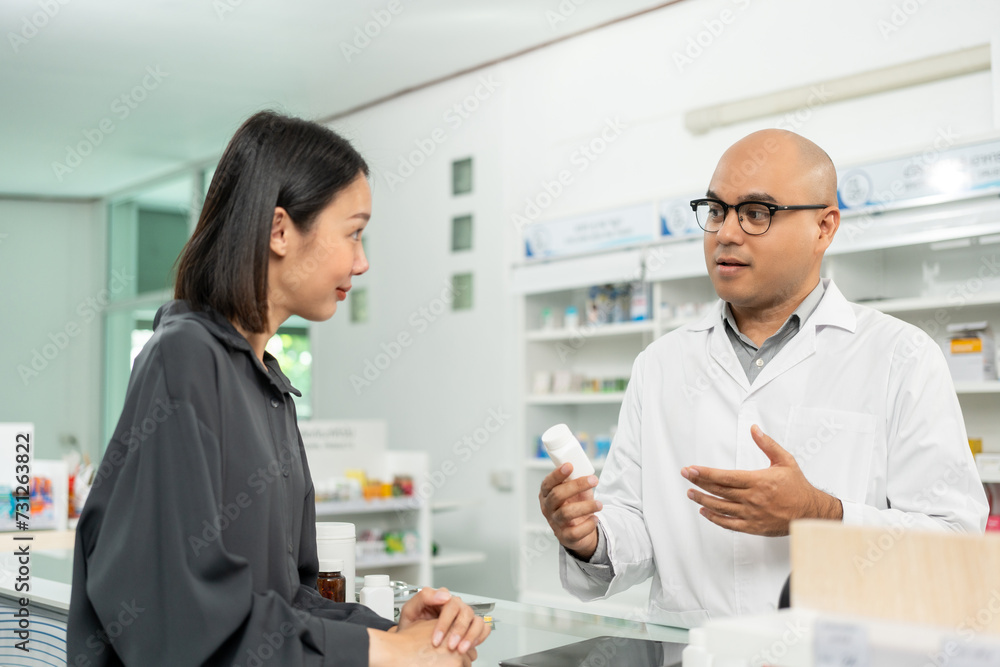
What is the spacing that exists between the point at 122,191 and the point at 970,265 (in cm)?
845

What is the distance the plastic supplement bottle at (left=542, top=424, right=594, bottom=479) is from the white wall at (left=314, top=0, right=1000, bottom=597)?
278 cm

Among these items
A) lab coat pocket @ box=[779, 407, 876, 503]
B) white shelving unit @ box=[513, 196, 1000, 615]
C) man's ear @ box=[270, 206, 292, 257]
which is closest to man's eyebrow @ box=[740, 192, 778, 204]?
lab coat pocket @ box=[779, 407, 876, 503]

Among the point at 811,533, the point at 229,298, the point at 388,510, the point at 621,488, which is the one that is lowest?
the point at 388,510

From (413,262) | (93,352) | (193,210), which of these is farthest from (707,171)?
(93,352)

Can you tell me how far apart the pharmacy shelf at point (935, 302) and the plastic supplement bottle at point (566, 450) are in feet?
8.50

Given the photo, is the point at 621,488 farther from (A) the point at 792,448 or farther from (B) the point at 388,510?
(B) the point at 388,510

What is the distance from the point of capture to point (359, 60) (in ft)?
19.6

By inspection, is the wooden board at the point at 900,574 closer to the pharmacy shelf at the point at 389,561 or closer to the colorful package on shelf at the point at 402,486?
the pharmacy shelf at the point at 389,561

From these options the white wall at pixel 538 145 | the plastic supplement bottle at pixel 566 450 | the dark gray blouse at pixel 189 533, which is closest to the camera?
the dark gray blouse at pixel 189 533

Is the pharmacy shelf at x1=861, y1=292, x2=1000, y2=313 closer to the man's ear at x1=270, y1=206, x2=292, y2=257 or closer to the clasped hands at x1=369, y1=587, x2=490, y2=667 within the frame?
the clasped hands at x1=369, y1=587, x2=490, y2=667

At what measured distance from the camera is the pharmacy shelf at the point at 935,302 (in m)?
3.35

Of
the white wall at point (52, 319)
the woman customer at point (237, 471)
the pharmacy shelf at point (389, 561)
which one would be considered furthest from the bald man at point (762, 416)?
the white wall at point (52, 319)

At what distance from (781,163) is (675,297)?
110 inches

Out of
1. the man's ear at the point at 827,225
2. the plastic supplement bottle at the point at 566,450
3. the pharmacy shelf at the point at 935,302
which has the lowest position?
the plastic supplement bottle at the point at 566,450
